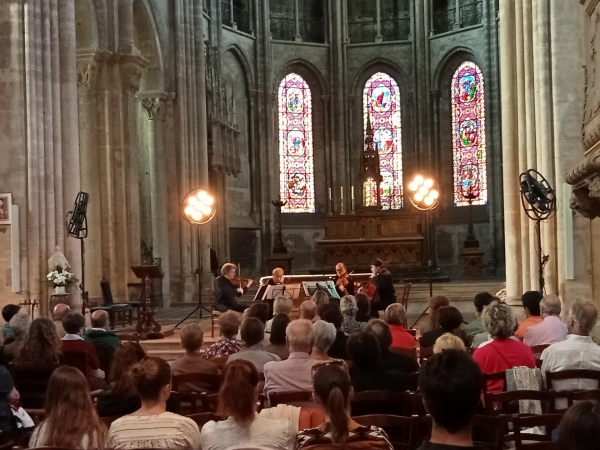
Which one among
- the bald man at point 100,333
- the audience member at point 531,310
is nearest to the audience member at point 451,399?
the audience member at point 531,310

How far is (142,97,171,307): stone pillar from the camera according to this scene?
22203 mm

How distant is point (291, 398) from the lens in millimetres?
4961

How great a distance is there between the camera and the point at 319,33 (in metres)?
31.2

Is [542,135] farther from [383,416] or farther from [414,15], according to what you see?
[414,15]

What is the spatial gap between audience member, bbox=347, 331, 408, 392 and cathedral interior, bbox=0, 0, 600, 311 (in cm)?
183

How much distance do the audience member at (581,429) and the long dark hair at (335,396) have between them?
Result: 1515 mm

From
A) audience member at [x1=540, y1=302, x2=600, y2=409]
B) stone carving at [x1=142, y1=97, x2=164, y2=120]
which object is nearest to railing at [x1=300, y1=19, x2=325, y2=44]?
stone carving at [x1=142, y1=97, x2=164, y2=120]

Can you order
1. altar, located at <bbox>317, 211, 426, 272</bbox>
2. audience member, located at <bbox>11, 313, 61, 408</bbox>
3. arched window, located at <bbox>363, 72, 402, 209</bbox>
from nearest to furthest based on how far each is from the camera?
1. audience member, located at <bbox>11, 313, 61, 408</bbox>
2. altar, located at <bbox>317, 211, 426, 272</bbox>
3. arched window, located at <bbox>363, 72, 402, 209</bbox>

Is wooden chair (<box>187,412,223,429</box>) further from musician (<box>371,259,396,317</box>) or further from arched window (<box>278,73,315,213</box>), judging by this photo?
arched window (<box>278,73,315,213</box>)

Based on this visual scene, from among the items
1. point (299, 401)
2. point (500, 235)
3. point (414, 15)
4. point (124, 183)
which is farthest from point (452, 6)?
point (299, 401)

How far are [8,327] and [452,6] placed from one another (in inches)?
957

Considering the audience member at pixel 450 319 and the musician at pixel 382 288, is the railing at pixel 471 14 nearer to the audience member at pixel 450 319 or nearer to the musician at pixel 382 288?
the musician at pixel 382 288

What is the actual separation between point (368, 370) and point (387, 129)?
25989mm

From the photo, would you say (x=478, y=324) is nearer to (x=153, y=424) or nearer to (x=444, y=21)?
(x=153, y=424)
